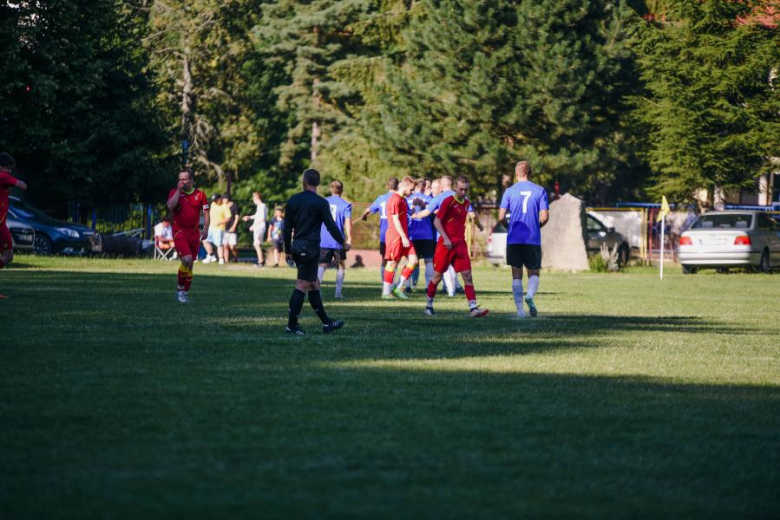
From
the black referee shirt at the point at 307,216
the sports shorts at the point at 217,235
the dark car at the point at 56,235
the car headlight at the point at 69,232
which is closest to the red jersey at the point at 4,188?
the black referee shirt at the point at 307,216

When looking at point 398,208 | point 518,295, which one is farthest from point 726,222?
point 518,295

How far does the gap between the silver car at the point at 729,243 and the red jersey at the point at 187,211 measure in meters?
20.3

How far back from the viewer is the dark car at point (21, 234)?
3288 cm

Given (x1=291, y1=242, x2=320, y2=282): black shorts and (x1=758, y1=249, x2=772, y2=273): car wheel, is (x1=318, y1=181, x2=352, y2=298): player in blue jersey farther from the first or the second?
(x1=758, y1=249, x2=772, y2=273): car wheel

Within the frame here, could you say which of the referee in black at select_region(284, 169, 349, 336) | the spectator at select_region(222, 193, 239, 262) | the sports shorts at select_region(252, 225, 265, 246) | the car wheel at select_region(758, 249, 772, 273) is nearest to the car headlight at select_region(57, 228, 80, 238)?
the spectator at select_region(222, 193, 239, 262)

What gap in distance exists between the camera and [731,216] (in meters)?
35.8

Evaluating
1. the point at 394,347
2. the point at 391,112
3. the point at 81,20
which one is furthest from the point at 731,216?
the point at 394,347

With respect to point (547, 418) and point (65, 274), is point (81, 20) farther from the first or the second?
point (547, 418)

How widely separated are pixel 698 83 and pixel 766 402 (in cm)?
3527

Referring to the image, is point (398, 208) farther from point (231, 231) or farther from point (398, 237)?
point (231, 231)

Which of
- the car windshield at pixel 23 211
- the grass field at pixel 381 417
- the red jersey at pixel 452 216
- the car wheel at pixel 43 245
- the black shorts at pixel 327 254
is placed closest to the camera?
the grass field at pixel 381 417

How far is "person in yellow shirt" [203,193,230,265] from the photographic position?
3497cm

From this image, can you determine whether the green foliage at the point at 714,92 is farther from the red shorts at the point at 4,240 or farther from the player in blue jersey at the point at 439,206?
the red shorts at the point at 4,240

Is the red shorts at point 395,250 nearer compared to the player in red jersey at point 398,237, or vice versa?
the player in red jersey at point 398,237
